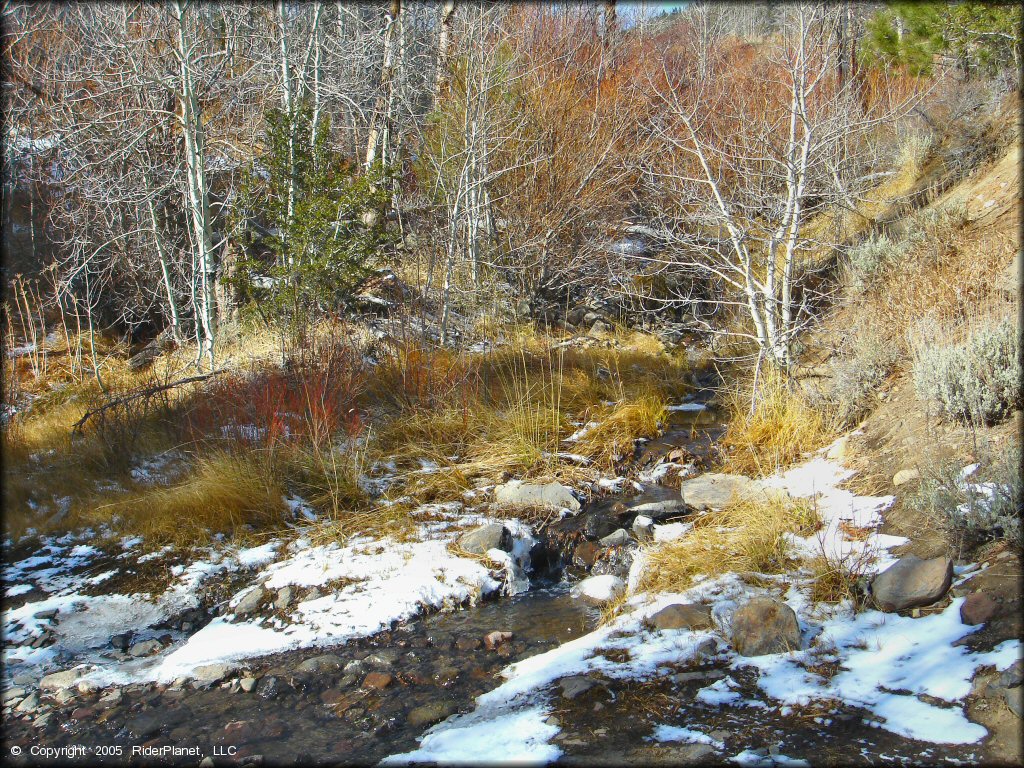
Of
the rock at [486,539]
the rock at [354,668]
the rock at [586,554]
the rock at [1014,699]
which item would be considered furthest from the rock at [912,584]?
the rock at [354,668]

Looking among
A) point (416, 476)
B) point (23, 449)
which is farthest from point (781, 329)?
point (23, 449)

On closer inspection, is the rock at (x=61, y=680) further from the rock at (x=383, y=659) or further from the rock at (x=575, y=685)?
the rock at (x=575, y=685)

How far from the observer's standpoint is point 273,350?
8164 mm

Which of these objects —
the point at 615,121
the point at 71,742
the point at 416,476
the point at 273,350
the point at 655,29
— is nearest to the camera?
the point at 71,742

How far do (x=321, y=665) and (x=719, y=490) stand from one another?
3159 mm

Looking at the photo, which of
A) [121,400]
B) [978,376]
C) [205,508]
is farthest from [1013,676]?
[121,400]

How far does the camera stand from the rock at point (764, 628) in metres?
3.05

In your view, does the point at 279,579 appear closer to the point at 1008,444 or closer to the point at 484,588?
the point at 484,588

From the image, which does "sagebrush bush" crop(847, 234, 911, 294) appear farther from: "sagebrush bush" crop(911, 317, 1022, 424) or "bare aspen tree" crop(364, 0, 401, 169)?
"bare aspen tree" crop(364, 0, 401, 169)

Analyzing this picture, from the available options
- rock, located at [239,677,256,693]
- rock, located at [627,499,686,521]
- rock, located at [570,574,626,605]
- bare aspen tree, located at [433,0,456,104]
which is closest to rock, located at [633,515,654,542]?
rock, located at [627,499,686,521]

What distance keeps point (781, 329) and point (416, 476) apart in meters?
3.52

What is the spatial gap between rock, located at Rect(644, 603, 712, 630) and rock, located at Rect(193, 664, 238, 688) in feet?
6.93

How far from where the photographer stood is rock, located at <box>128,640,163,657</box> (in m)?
3.84

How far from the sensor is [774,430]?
5.97 m
